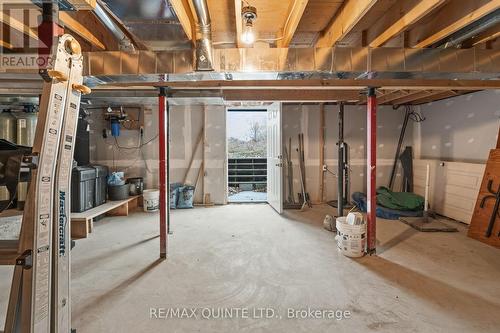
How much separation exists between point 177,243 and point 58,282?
6.83ft

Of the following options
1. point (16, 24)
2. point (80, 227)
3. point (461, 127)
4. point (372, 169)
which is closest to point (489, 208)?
point (461, 127)

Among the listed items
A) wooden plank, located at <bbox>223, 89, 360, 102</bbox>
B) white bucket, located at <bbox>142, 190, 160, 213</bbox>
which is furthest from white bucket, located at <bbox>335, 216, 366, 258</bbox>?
white bucket, located at <bbox>142, 190, 160, 213</bbox>

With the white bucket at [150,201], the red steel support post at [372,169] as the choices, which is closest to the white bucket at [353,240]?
the red steel support post at [372,169]

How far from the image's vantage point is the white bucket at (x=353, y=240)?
9.06ft

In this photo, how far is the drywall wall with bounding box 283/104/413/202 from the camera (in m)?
5.49

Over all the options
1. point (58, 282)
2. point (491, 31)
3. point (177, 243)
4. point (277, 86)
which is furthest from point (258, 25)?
point (177, 243)

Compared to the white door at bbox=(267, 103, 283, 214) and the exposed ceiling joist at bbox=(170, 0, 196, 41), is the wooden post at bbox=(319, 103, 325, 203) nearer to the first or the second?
the white door at bbox=(267, 103, 283, 214)

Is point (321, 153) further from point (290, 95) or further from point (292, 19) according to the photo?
point (292, 19)

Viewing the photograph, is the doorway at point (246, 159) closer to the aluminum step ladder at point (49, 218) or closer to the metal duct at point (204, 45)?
the metal duct at point (204, 45)

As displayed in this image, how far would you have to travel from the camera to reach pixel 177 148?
17.8 feet

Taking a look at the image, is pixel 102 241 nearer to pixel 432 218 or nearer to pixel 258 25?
pixel 258 25

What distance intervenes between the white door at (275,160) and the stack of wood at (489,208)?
8.97 ft

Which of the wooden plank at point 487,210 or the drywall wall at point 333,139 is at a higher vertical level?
the drywall wall at point 333,139

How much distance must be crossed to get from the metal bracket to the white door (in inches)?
149
